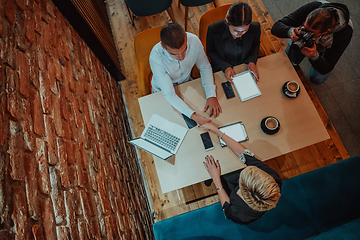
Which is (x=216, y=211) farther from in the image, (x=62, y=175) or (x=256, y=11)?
(x=256, y=11)

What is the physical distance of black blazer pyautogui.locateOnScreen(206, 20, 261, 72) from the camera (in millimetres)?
1879

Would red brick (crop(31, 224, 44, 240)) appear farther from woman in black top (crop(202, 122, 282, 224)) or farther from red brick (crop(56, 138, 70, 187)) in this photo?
woman in black top (crop(202, 122, 282, 224))

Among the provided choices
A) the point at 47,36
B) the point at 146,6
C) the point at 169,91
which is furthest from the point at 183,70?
the point at 146,6

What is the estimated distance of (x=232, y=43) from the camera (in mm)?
1947

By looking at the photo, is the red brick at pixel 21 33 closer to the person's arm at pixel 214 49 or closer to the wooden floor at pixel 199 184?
the person's arm at pixel 214 49

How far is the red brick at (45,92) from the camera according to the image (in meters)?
1.05

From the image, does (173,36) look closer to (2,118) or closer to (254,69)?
(254,69)

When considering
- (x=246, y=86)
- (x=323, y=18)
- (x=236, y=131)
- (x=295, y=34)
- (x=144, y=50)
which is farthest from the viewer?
(x=144, y=50)

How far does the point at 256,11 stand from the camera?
313 cm

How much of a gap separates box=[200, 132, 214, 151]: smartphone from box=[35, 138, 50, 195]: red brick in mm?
1090

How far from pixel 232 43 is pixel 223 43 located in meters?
0.08

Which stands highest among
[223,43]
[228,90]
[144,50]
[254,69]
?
[144,50]

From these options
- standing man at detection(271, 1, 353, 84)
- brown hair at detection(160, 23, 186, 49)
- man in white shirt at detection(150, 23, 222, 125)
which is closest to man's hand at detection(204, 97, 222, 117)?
man in white shirt at detection(150, 23, 222, 125)

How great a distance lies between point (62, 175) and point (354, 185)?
221cm
